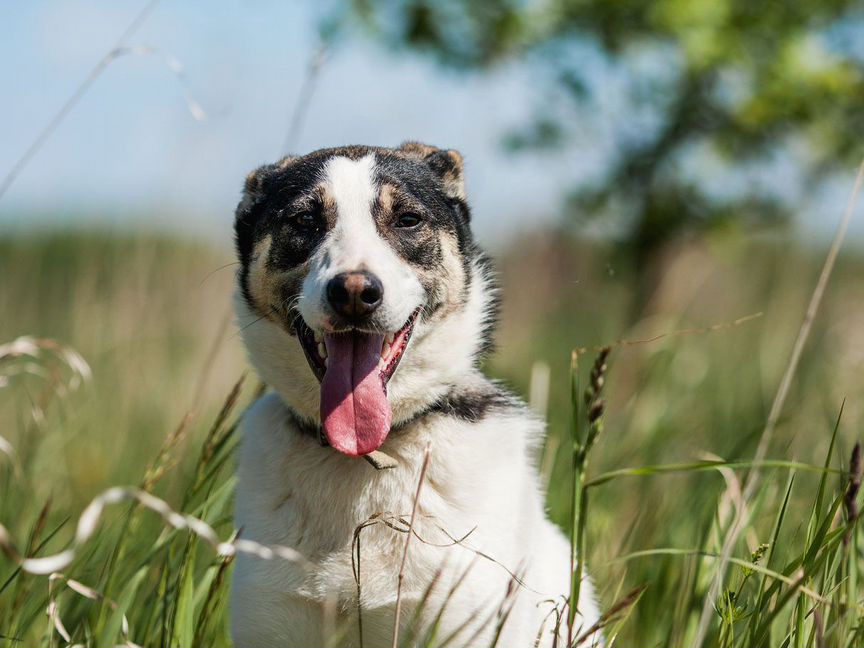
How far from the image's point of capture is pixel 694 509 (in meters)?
3.55

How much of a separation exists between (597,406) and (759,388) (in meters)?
4.22

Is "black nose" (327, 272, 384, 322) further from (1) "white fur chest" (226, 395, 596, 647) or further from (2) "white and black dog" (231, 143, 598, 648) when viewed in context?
(1) "white fur chest" (226, 395, 596, 647)

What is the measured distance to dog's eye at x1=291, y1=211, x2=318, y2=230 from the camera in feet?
9.40

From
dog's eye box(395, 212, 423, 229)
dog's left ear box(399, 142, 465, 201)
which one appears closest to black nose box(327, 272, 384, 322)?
dog's eye box(395, 212, 423, 229)

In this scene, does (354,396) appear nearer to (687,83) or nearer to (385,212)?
(385,212)

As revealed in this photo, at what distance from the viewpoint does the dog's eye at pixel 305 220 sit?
113 inches

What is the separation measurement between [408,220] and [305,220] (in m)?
0.33

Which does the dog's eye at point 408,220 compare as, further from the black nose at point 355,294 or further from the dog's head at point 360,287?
the black nose at point 355,294

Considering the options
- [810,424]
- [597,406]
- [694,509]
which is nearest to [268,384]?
[597,406]

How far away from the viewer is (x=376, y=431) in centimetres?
253

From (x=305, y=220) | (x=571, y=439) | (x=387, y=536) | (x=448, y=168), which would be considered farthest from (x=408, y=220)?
(x=571, y=439)

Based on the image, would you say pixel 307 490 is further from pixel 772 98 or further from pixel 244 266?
pixel 772 98

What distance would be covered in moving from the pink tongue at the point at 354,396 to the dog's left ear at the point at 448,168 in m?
0.84

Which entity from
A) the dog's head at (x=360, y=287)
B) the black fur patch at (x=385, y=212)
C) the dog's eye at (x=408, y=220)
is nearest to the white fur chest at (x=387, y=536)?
the dog's head at (x=360, y=287)
